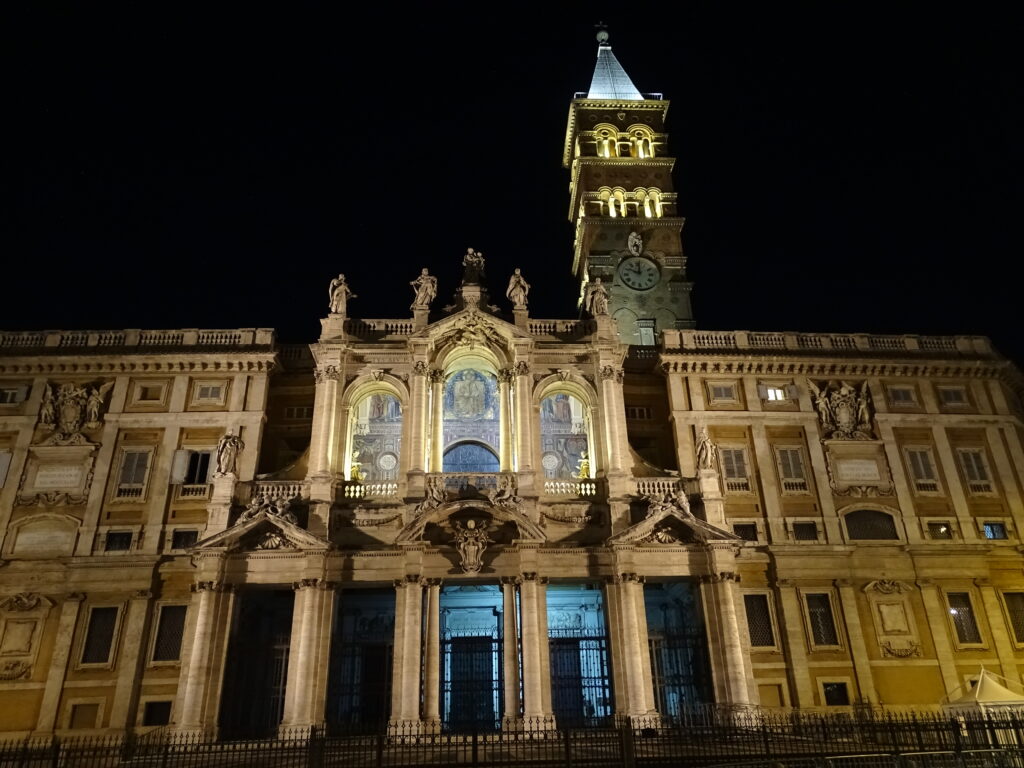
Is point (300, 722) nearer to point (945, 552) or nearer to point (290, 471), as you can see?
point (290, 471)

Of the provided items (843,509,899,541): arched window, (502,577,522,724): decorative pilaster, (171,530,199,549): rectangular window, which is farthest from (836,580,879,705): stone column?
(171,530,199,549): rectangular window

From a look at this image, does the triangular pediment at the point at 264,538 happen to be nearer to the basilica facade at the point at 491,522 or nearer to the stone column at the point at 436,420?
the basilica facade at the point at 491,522

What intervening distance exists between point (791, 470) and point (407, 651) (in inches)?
781

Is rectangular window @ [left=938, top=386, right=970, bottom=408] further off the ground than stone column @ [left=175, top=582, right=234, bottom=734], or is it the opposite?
rectangular window @ [left=938, top=386, right=970, bottom=408]

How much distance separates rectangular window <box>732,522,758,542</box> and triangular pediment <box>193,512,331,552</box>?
18361 millimetres

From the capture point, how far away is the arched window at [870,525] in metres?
→ 35.3

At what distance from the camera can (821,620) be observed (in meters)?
33.3

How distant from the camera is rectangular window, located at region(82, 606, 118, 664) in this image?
31.0 meters

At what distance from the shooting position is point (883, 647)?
→ 32906 mm

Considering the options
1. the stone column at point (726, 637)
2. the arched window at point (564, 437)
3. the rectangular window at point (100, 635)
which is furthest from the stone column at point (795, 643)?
the rectangular window at point (100, 635)

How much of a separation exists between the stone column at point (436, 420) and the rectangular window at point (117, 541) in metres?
13.8

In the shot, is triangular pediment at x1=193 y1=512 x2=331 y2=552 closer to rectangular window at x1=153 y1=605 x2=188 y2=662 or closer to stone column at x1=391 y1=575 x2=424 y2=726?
stone column at x1=391 y1=575 x2=424 y2=726

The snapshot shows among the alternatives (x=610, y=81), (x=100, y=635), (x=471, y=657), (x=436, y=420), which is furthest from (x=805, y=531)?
(x=610, y=81)

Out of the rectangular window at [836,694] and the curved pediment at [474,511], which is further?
the rectangular window at [836,694]
